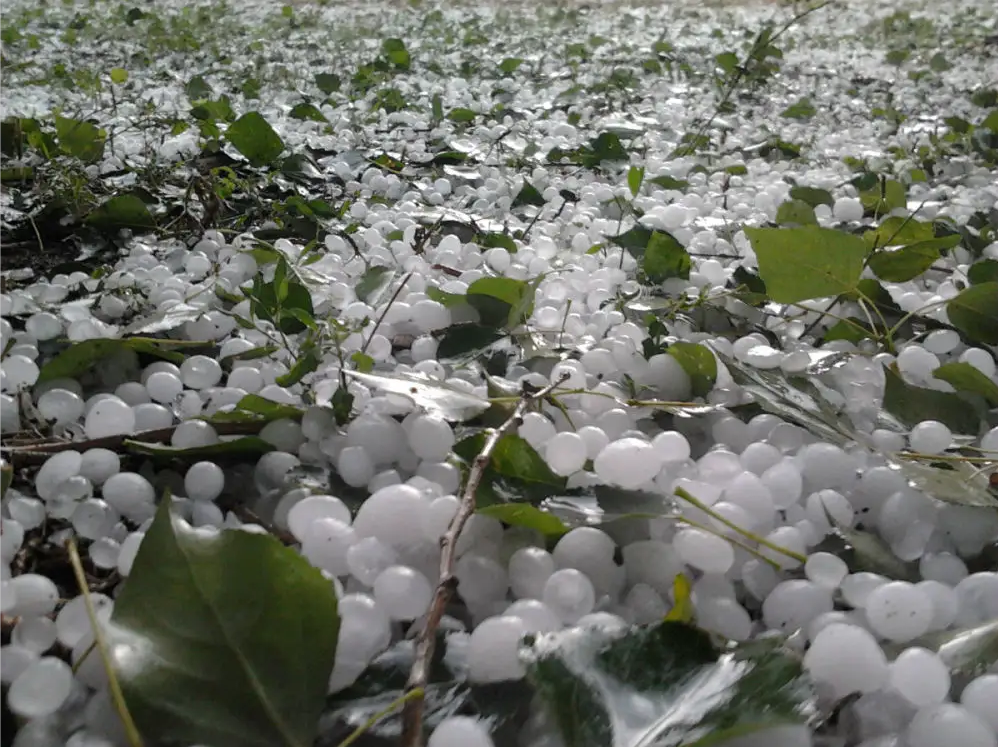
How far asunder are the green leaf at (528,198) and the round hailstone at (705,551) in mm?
862

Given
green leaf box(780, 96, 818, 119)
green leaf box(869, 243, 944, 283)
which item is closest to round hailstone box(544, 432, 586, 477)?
green leaf box(869, 243, 944, 283)

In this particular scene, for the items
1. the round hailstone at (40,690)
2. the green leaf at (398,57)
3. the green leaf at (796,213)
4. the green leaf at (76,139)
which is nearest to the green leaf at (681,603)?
the round hailstone at (40,690)

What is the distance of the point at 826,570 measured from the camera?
428mm

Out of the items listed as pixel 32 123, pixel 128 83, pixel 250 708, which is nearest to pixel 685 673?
pixel 250 708

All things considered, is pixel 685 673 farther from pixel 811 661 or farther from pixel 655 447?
pixel 655 447

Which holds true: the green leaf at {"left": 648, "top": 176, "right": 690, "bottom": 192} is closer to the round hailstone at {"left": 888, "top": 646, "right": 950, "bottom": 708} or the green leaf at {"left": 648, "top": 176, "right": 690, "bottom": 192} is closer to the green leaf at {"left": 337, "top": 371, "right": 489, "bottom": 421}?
the green leaf at {"left": 337, "top": 371, "right": 489, "bottom": 421}

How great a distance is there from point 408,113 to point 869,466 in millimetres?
1565

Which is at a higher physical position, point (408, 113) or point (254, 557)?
point (254, 557)

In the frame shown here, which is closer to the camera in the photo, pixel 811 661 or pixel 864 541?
pixel 811 661

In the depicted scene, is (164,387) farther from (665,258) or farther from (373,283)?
(665,258)

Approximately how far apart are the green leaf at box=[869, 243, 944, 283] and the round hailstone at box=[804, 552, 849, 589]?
460mm

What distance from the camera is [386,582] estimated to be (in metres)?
0.40

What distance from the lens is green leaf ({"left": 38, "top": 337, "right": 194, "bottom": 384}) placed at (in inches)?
24.5

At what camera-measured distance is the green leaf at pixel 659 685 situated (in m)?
0.31
